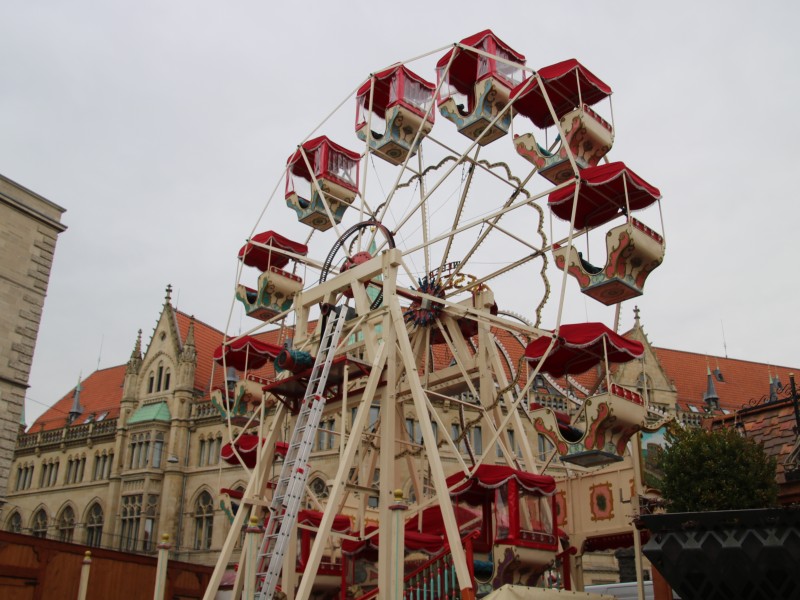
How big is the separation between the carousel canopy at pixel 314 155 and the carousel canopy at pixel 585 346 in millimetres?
8545

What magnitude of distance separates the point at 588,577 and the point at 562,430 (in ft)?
77.4

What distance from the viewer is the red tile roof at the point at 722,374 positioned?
44719mm

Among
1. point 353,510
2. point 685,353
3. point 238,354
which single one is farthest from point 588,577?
point 238,354

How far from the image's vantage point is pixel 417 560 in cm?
1465

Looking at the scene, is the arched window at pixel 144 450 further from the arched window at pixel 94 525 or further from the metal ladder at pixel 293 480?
the metal ladder at pixel 293 480

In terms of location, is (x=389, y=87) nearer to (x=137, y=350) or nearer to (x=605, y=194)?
(x=605, y=194)

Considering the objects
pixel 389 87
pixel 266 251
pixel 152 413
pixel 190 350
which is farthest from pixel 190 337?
pixel 389 87

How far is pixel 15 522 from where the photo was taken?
153 feet

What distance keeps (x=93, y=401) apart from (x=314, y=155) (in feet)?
120

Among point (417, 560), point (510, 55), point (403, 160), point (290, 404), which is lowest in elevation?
point (417, 560)

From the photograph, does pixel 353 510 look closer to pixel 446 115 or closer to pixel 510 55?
pixel 446 115

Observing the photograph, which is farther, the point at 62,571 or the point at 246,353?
the point at 246,353

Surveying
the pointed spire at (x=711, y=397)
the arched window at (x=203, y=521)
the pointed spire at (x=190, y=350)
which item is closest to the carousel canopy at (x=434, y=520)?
the arched window at (x=203, y=521)

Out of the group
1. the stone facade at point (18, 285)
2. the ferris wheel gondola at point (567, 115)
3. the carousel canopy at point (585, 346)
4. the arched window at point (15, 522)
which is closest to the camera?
the carousel canopy at point (585, 346)
